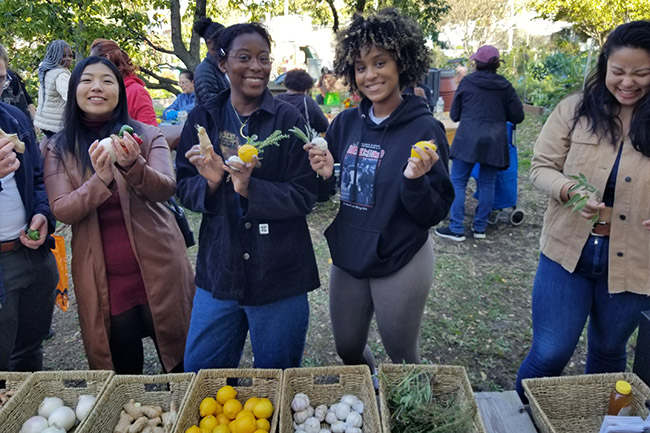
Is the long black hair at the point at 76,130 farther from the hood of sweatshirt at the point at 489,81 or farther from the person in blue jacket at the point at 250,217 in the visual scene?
the hood of sweatshirt at the point at 489,81

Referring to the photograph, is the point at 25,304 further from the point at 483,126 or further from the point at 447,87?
the point at 447,87

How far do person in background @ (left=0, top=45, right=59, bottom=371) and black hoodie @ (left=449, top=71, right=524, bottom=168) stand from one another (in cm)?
389

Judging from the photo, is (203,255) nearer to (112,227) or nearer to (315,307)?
(112,227)

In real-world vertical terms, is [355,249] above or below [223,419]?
above

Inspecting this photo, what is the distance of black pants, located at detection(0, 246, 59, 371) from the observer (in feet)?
6.58

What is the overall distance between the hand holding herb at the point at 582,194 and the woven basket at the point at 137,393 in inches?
64.8

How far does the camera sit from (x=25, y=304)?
2131 millimetres

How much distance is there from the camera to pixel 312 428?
1.68m

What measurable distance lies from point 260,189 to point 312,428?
916 mm

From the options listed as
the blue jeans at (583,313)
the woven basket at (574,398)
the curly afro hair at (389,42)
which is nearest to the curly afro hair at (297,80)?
the curly afro hair at (389,42)

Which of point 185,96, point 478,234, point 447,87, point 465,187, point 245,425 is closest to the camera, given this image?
point 245,425

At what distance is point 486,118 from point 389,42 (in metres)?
3.23

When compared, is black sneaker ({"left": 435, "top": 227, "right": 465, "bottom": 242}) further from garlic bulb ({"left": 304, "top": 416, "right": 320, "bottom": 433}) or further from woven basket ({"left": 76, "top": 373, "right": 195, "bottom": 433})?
woven basket ({"left": 76, "top": 373, "right": 195, "bottom": 433})

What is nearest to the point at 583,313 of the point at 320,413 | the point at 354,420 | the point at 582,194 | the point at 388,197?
the point at 582,194
